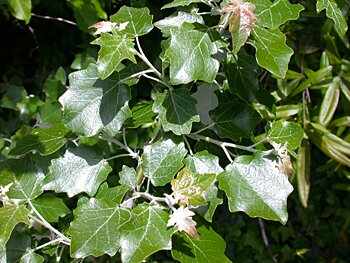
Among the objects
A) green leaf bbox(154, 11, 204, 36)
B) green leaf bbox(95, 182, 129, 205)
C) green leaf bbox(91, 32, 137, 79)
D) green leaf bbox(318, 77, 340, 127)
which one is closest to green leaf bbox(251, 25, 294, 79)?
green leaf bbox(154, 11, 204, 36)

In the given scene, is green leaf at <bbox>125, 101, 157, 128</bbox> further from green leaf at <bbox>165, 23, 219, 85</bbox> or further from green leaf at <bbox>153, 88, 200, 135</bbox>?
green leaf at <bbox>165, 23, 219, 85</bbox>

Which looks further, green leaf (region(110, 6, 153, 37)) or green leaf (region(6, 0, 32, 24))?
green leaf (region(6, 0, 32, 24))

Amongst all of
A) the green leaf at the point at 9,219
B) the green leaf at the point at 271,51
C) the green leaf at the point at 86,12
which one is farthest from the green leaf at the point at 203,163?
the green leaf at the point at 86,12

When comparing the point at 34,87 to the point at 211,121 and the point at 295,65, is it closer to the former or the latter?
the point at 295,65

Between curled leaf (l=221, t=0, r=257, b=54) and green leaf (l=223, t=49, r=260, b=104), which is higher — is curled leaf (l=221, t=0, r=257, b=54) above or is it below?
above

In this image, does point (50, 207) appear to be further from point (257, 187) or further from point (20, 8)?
point (20, 8)

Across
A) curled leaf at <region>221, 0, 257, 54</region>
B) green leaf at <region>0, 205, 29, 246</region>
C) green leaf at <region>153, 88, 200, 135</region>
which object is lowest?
green leaf at <region>0, 205, 29, 246</region>
